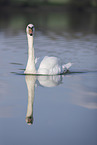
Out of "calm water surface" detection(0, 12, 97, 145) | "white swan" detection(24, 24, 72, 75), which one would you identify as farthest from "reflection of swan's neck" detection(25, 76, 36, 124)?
"white swan" detection(24, 24, 72, 75)

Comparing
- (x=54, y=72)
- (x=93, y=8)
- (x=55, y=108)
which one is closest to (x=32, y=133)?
(x=55, y=108)

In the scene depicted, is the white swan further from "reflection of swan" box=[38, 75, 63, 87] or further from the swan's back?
"reflection of swan" box=[38, 75, 63, 87]

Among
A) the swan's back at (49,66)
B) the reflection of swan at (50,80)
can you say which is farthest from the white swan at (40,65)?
the reflection of swan at (50,80)

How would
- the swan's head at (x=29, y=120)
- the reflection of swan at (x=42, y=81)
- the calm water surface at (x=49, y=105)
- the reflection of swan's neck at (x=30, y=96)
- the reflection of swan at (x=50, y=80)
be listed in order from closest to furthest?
1. the calm water surface at (x=49, y=105)
2. the swan's head at (x=29, y=120)
3. the reflection of swan's neck at (x=30, y=96)
4. the reflection of swan at (x=42, y=81)
5. the reflection of swan at (x=50, y=80)

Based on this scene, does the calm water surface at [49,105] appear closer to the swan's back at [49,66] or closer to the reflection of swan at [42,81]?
the reflection of swan at [42,81]

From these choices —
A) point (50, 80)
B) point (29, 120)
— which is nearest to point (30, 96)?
point (50, 80)

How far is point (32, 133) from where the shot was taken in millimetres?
7195

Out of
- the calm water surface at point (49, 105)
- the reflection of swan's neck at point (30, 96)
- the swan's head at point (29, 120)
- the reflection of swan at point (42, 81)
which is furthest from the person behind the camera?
the reflection of swan at point (42, 81)

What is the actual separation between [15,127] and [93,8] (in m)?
59.4

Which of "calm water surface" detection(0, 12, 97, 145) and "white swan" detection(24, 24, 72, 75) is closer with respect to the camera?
"calm water surface" detection(0, 12, 97, 145)

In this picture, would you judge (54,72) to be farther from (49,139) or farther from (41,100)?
(49,139)

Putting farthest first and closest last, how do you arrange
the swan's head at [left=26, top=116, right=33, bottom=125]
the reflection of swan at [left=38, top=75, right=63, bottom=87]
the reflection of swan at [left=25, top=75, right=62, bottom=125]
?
1. the reflection of swan at [left=38, top=75, right=63, bottom=87]
2. the reflection of swan at [left=25, top=75, right=62, bottom=125]
3. the swan's head at [left=26, top=116, right=33, bottom=125]

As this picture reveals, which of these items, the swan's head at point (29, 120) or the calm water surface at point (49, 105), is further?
the swan's head at point (29, 120)

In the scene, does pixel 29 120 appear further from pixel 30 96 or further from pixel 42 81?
pixel 42 81
